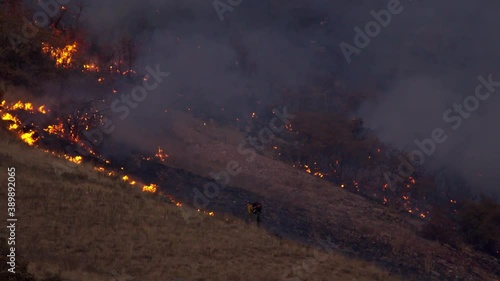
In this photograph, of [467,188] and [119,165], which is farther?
[467,188]

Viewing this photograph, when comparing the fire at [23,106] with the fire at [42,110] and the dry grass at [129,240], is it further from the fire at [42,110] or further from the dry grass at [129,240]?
the dry grass at [129,240]

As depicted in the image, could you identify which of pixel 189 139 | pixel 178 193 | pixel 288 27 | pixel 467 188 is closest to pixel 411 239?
pixel 178 193

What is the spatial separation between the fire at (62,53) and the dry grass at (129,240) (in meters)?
19.3

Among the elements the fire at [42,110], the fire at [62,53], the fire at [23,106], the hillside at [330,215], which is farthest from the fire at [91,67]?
the fire at [23,106]

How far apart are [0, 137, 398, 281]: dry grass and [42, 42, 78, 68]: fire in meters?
19.3

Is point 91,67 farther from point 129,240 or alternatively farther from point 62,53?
point 129,240

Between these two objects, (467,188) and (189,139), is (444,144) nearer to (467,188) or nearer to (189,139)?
(467,188)

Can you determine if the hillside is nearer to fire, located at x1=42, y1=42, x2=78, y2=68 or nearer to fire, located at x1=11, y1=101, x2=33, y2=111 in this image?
fire, located at x1=11, y1=101, x2=33, y2=111

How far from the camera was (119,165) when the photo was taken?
37.0 metres

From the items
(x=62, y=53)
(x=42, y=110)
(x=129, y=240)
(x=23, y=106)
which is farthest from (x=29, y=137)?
(x=129, y=240)

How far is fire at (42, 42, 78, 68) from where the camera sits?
40875mm

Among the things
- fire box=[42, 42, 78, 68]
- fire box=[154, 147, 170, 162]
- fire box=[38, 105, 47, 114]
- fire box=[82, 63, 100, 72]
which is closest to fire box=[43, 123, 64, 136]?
fire box=[38, 105, 47, 114]

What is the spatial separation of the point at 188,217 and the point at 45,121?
20.9 m

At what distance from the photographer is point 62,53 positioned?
45.2m
